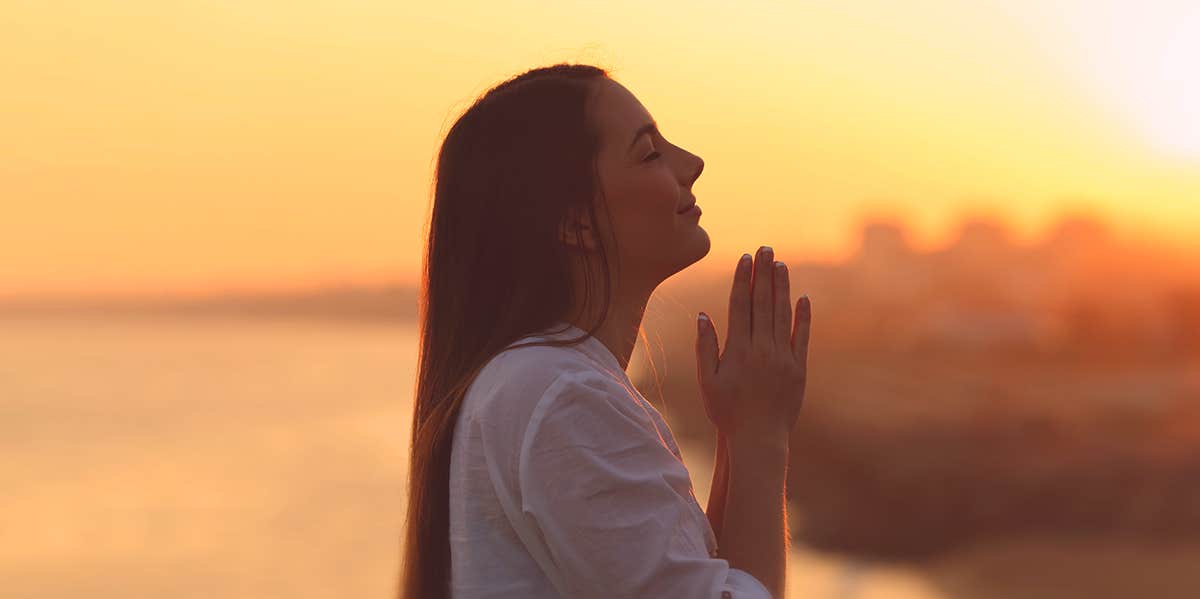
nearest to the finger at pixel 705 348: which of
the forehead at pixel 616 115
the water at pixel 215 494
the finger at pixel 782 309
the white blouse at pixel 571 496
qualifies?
the finger at pixel 782 309

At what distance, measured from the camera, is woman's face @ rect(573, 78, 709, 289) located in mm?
2070

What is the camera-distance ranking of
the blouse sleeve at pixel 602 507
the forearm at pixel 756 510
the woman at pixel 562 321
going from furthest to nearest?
1. the forearm at pixel 756 510
2. the woman at pixel 562 321
3. the blouse sleeve at pixel 602 507

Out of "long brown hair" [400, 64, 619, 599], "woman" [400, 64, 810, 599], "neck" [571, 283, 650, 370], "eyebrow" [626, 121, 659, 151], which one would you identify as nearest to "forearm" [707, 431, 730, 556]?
"woman" [400, 64, 810, 599]

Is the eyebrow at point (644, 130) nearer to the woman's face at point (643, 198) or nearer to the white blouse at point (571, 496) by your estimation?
the woman's face at point (643, 198)

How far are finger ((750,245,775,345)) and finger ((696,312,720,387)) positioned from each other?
81 millimetres

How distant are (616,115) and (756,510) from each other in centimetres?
69

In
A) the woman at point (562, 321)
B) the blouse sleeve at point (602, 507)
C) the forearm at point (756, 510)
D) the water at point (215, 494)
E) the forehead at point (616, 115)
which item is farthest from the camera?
the water at point (215, 494)

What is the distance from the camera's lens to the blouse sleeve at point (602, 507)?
1744mm

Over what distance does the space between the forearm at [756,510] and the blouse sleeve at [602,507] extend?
189 mm

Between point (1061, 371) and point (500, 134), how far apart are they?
72385 mm

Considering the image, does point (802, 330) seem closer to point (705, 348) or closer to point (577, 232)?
point (705, 348)

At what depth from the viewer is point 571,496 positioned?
1747 mm

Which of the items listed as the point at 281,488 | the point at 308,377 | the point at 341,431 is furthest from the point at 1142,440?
the point at 308,377

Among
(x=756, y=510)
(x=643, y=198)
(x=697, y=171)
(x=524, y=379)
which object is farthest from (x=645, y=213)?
(x=756, y=510)
